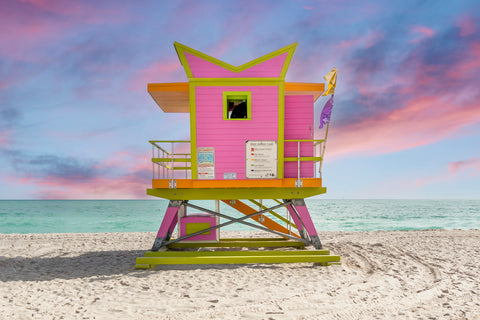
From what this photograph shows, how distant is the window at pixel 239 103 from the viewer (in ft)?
28.8

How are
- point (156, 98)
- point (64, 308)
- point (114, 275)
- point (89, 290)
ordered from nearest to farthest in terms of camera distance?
point (64, 308)
point (89, 290)
point (114, 275)
point (156, 98)

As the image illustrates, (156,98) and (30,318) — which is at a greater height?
(156,98)

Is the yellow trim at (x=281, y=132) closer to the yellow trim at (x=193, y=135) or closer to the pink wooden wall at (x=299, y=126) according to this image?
the pink wooden wall at (x=299, y=126)

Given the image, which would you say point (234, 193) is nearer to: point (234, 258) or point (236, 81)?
point (234, 258)

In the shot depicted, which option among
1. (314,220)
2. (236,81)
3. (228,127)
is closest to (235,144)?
(228,127)

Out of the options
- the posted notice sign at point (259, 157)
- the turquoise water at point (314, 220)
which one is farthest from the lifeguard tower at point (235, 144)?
the turquoise water at point (314, 220)

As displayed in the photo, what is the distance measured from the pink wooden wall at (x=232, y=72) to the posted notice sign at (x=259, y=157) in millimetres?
1851

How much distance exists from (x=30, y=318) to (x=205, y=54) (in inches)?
275

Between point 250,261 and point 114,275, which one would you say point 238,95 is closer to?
point 250,261

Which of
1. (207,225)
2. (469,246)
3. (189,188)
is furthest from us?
(469,246)

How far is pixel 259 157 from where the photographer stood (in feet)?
28.7

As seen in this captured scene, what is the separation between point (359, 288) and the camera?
6906mm

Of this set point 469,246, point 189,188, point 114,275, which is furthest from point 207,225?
point 469,246

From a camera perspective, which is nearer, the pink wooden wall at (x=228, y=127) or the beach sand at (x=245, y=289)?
the beach sand at (x=245, y=289)
